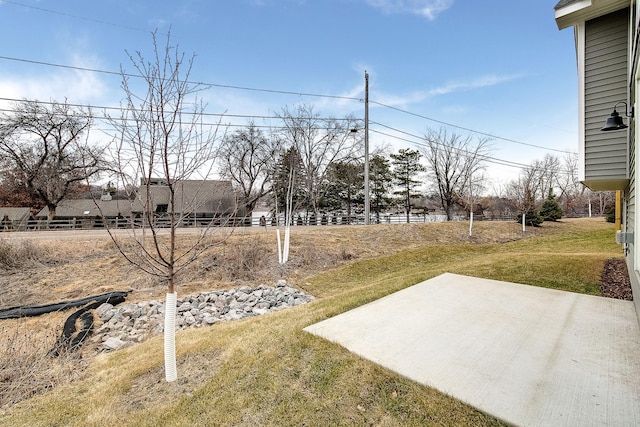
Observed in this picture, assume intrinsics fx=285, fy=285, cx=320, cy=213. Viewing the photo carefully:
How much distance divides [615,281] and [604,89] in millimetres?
3324

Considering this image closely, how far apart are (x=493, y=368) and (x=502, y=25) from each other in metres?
11.1

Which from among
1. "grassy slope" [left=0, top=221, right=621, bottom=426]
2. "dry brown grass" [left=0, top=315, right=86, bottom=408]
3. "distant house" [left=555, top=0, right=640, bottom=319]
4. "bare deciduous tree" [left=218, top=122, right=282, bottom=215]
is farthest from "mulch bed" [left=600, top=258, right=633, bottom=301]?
"bare deciduous tree" [left=218, top=122, right=282, bottom=215]

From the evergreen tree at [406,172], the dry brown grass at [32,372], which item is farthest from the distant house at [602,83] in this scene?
the evergreen tree at [406,172]

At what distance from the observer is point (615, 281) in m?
5.04

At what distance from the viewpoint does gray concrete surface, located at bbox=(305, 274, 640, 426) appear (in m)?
2.02

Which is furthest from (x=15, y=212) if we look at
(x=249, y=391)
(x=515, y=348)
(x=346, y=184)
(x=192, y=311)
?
(x=515, y=348)

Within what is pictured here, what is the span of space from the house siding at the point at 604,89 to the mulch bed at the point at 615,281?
5.95 feet

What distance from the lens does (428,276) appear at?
5.95 metres

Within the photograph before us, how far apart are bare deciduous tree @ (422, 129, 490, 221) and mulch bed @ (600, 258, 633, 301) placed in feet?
69.5

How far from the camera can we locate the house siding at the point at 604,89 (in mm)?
4586

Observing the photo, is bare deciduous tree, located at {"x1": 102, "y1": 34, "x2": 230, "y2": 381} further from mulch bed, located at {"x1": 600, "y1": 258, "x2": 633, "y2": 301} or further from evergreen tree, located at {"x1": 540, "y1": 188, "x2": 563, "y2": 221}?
evergreen tree, located at {"x1": 540, "y1": 188, "x2": 563, "y2": 221}

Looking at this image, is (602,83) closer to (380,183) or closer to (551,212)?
(551,212)

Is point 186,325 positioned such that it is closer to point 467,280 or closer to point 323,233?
point 467,280

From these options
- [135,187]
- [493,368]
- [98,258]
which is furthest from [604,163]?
[98,258]
